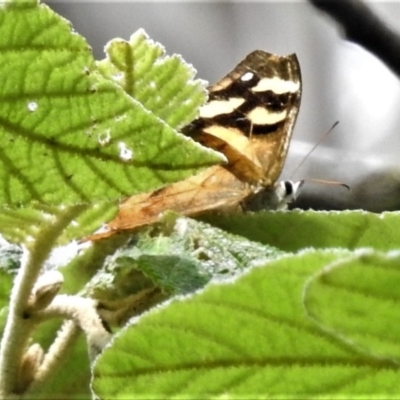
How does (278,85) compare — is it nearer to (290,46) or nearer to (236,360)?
(236,360)

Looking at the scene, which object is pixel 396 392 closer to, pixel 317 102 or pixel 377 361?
pixel 377 361

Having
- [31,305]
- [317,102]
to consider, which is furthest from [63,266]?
[317,102]

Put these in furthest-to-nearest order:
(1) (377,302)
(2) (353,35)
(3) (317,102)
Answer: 1. (3) (317,102)
2. (2) (353,35)
3. (1) (377,302)

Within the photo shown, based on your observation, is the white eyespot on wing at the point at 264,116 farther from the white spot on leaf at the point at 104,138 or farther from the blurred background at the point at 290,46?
the blurred background at the point at 290,46

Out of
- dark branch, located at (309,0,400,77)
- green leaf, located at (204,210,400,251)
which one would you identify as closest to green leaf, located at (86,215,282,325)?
green leaf, located at (204,210,400,251)

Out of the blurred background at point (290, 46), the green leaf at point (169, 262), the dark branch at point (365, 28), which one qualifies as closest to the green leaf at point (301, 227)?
the green leaf at point (169, 262)

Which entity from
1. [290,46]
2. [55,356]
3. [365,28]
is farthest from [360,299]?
[290,46]
